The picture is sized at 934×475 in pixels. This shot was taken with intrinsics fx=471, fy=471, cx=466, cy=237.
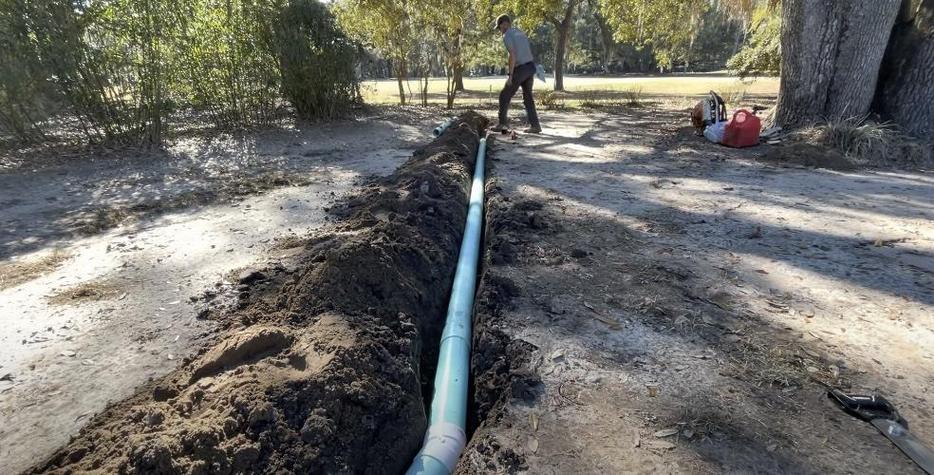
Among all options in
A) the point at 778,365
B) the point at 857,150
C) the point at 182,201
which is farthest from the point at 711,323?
the point at 857,150

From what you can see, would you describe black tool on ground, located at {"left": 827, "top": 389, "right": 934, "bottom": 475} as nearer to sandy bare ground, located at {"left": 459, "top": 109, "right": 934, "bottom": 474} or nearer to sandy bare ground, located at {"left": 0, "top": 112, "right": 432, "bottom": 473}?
sandy bare ground, located at {"left": 459, "top": 109, "right": 934, "bottom": 474}

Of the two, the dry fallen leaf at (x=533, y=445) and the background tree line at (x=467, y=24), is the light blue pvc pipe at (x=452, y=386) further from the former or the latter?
the background tree line at (x=467, y=24)

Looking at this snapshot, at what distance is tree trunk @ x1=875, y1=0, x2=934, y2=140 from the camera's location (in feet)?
19.0

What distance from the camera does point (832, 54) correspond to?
6008 mm

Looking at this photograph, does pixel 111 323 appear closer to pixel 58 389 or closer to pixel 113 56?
pixel 58 389

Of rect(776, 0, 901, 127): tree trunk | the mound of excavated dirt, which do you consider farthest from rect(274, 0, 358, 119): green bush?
rect(776, 0, 901, 127): tree trunk

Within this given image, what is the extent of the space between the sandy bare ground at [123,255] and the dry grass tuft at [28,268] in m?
0.01

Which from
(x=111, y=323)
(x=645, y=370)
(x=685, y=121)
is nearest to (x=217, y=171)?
(x=111, y=323)

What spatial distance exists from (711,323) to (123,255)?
3.84 meters

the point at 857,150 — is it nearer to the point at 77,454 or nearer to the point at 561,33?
the point at 77,454

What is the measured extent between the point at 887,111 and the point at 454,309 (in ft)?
23.3

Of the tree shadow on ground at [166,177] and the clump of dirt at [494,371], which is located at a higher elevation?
the tree shadow on ground at [166,177]

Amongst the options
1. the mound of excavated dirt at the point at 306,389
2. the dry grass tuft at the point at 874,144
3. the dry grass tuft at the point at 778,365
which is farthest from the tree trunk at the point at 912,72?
the mound of excavated dirt at the point at 306,389

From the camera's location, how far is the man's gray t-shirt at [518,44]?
763cm
